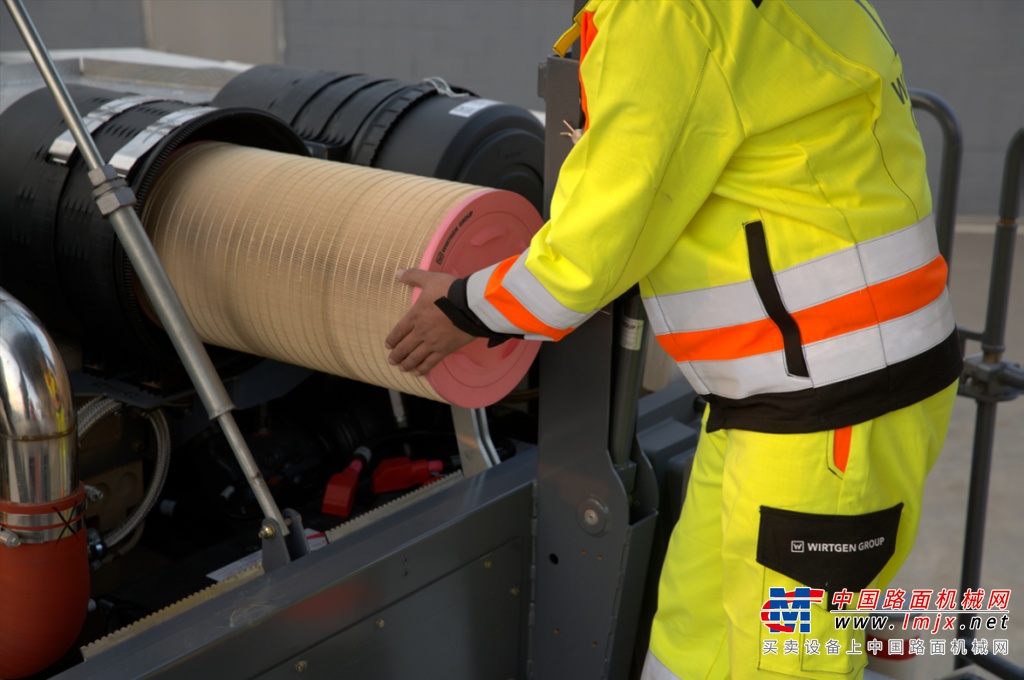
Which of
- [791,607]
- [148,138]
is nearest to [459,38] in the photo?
[148,138]

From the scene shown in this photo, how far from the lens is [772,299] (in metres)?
1.18

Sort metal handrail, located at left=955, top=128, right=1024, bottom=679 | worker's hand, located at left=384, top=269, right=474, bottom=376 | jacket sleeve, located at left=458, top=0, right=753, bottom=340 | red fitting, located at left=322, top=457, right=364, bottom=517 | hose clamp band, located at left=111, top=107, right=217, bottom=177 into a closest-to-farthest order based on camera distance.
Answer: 1. jacket sleeve, located at left=458, top=0, right=753, bottom=340
2. worker's hand, located at left=384, top=269, right=474, bottom=376
3. hose clamp band, located at left=111, top=107, right=217, bottom=177
4. red fitting, located at left=322, top=457, right=364, bottom=517
5. metal handrail, located at left=955, top=128, right=1024, bottom=679

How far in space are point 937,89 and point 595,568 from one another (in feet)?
16.6

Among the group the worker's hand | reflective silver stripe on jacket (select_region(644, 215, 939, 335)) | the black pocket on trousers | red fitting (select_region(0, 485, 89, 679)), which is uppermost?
reflective silver stripe on jacket (select_region(644, 215, 939, 335))

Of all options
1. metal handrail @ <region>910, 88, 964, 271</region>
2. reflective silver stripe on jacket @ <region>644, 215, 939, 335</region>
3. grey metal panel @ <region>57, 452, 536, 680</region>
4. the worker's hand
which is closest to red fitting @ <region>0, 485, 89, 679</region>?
grey metal panel @ <region>57, 452, 536, 680</region>

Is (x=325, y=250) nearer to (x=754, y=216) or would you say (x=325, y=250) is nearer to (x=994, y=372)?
(x=754, y=216)

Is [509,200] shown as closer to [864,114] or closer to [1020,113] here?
[864,114]

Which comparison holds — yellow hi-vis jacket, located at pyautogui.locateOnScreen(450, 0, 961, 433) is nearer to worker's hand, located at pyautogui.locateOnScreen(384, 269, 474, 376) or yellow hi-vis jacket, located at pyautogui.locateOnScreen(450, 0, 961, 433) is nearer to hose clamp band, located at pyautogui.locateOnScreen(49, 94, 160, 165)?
worker's hand, located at pyautogui.locateOnScreen(384, 269, 474, 376)

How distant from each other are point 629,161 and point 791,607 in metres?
0.57

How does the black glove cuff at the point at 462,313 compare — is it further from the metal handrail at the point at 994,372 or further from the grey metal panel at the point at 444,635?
the metal handrail at the point at 994,372

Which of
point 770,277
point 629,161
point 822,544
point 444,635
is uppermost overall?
point 629,161

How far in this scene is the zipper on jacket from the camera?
1.17 meters

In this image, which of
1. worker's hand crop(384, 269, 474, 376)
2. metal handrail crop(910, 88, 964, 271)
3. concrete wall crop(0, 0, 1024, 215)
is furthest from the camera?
concrete wall crop(0, 0, 1024, 215)

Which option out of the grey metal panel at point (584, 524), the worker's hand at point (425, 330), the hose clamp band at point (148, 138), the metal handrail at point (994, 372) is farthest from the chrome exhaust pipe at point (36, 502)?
the metal handrail at point (994, 372)
